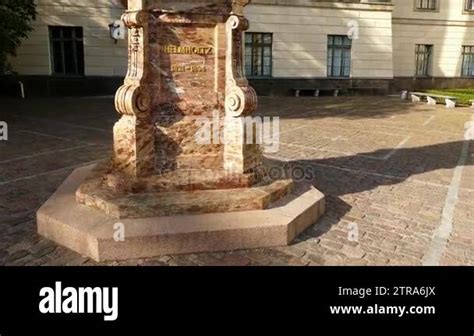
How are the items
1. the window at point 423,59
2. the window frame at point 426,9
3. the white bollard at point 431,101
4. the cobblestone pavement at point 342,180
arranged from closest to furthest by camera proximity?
the cobblestone pavement at point 342,180 → the white bollard at point 431,101 → the window frame at point 426,9 → the window at point 423,59

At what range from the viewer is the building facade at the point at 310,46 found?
20.3 meters

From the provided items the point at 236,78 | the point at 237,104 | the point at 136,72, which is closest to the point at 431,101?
the point at 236,78

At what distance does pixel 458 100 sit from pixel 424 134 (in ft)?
30.2

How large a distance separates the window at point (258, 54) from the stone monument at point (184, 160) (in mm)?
17787

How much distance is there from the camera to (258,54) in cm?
2272

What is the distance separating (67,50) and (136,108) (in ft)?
58.3

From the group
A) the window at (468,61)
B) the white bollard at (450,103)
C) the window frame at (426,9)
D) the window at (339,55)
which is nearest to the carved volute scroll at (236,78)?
the white bollard at (450,103)

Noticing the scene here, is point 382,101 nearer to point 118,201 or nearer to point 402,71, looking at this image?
point 402,71

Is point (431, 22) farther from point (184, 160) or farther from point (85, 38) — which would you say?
point (184, 160)

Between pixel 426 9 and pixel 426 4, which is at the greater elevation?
pixel 426 4

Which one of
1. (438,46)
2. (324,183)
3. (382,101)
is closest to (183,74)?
(324,183)

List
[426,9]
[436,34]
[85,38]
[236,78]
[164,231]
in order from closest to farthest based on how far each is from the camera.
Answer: [164,231]
[236,78]
[85,38]
[426,9]
[436,34]

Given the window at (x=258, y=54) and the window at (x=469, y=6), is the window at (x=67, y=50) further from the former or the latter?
the window at (x=469, y=6)

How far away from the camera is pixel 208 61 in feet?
17.5
